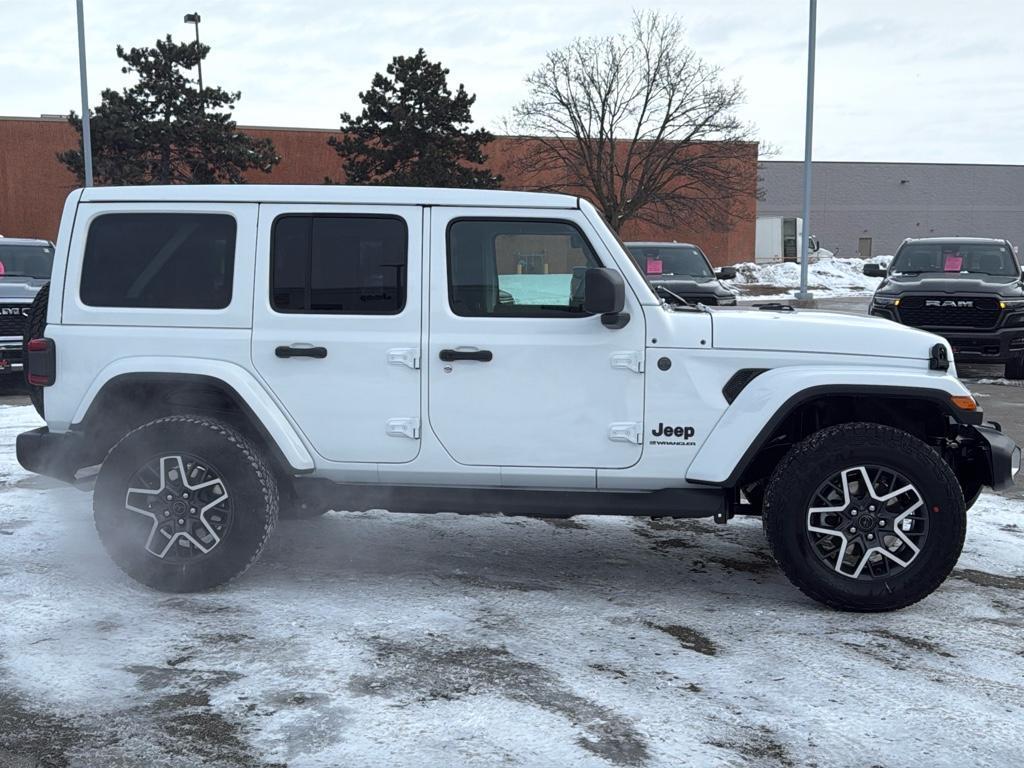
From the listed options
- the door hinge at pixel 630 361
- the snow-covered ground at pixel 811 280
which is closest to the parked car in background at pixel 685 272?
the door hinge at pixel 630 361

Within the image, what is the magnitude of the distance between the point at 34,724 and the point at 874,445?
11.9ft

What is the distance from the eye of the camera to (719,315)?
496 centimetres

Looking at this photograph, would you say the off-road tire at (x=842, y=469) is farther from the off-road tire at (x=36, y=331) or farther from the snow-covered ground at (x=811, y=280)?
the snow-covered ground at (x=811, y=280)

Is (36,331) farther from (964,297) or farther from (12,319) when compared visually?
(964,297)

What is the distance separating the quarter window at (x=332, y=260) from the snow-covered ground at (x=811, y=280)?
33004mm

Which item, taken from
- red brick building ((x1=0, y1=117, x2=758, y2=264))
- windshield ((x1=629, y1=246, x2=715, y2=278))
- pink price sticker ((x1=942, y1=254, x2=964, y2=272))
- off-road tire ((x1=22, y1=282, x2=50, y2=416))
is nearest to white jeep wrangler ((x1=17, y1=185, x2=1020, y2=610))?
off-road tire ((x1=22, y1=282, x2=50, y2=416))

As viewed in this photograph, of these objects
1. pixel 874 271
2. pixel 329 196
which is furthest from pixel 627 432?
pixel 874 271

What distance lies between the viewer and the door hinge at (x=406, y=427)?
494cm

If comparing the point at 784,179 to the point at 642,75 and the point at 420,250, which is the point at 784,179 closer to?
the point at 642,75

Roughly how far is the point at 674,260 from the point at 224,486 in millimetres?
12060

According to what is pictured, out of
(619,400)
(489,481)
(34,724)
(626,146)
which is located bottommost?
(34,724)

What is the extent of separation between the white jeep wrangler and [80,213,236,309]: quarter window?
1 centimetres

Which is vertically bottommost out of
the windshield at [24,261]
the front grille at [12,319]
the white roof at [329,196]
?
the front grille at [12,319]

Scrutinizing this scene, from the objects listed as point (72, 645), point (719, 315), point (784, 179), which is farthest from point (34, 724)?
point (784, 179)
